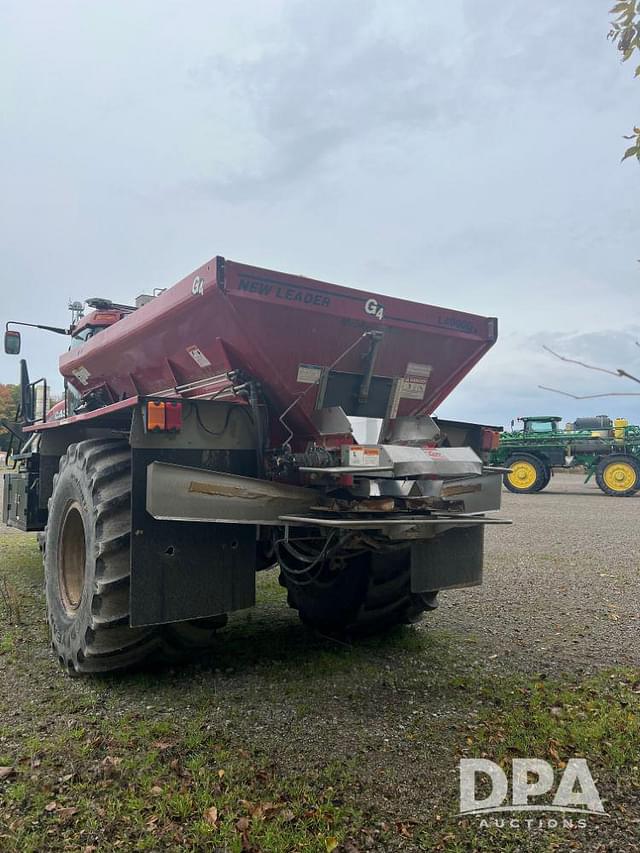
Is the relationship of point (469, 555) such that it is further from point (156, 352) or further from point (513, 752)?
point (156, 352)

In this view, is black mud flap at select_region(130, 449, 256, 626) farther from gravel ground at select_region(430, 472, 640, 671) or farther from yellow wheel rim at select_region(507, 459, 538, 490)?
yellow wheel rim at select_region(507, 459, 538, 490)

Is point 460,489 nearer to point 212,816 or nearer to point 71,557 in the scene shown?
point 212,816

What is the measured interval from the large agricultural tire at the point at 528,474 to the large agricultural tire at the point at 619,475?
4.96 feet

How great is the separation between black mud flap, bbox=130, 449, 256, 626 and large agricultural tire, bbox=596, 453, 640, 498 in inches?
653

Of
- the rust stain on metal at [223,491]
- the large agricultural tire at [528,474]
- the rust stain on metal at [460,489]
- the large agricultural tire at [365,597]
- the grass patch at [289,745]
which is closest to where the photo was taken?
the grass patch at [289,745]

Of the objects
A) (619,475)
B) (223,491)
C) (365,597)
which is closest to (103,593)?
(223,491)

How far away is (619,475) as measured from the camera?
59.3ft

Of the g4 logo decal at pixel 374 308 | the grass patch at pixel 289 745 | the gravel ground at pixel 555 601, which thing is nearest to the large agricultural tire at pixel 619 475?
the gravel ground at pixel 555 601

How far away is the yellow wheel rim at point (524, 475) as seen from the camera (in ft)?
62.2

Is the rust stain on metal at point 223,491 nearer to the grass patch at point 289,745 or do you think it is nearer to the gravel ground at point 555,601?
the grass patch at point 289,745

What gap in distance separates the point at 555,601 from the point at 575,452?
46.1 feet

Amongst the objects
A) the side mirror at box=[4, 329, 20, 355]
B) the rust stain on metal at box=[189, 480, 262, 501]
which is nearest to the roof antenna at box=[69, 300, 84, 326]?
the side mirror at box=[4, 329, 20, 355]

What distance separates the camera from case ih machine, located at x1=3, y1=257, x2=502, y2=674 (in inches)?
140

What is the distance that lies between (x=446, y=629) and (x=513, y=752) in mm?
2086
